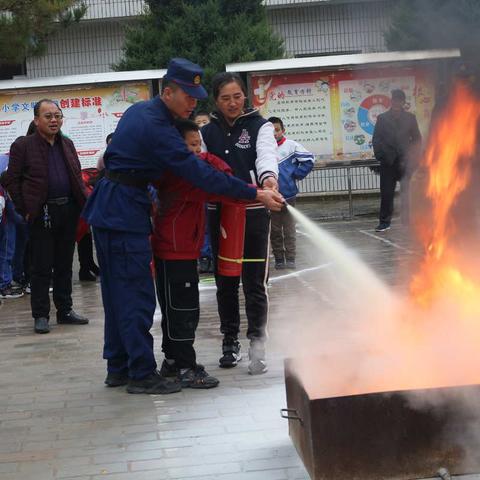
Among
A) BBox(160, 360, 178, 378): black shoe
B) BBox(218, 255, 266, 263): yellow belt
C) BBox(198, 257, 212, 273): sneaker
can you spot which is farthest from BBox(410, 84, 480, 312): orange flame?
BBox(198, 257, 212, 273): sneaker

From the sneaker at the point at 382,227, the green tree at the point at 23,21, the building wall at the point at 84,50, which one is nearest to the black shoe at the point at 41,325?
the sneaker at the point at 382,227

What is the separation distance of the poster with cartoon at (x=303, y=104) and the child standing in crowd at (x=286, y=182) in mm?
4476

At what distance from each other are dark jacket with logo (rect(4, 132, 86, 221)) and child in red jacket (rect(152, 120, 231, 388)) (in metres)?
2.33

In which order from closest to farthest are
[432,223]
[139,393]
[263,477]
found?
[263,477]
[432,223]
[139,393]

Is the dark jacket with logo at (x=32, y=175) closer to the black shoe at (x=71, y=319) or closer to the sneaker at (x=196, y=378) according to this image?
the black shoe at (x=71, y=319)

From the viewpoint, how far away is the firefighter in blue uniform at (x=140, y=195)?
5645 millimetres

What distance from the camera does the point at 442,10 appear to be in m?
5.67

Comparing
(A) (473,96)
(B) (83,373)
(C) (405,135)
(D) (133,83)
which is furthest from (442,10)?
(D) (133,83)

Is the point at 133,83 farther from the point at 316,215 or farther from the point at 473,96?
the point at 473,96

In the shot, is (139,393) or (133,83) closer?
(139,393)

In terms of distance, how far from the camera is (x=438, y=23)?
230 inches

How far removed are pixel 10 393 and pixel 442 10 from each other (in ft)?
12.1

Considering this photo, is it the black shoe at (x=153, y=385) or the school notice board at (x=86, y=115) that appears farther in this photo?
the school notice board at (x=86, y=115)

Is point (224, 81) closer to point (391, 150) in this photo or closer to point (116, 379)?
point (116, 379)
